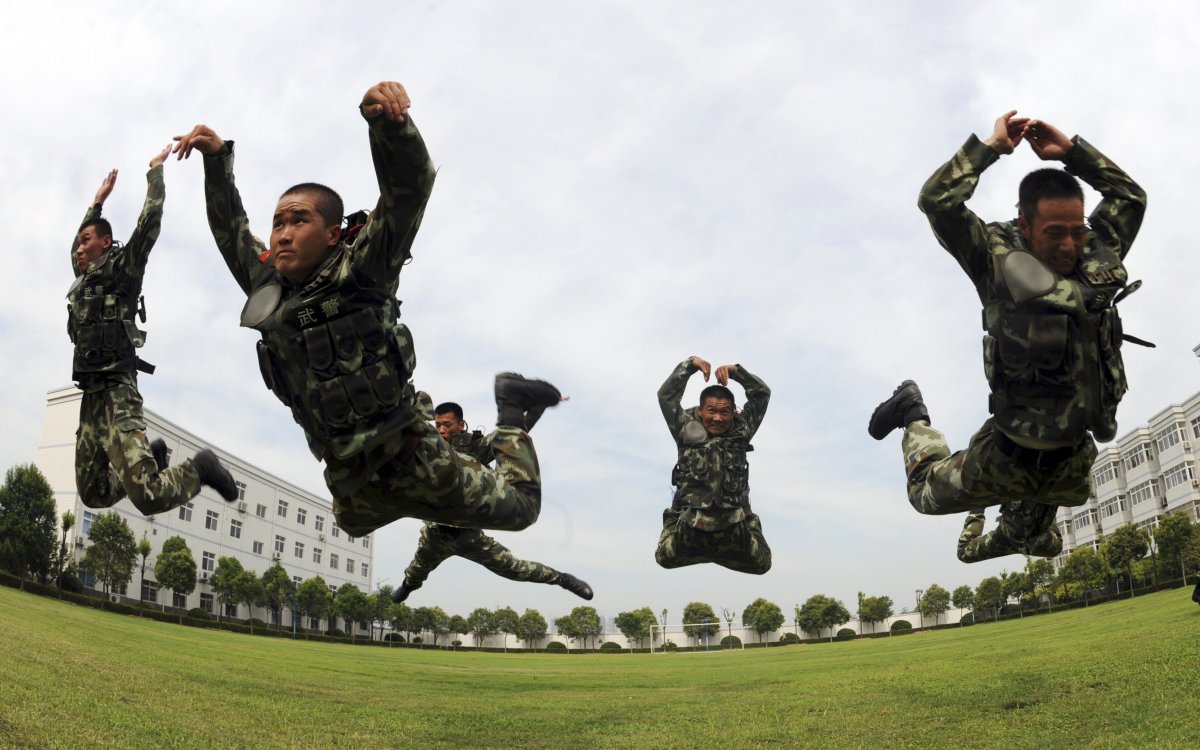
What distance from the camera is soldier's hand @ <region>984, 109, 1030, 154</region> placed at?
6625 mm

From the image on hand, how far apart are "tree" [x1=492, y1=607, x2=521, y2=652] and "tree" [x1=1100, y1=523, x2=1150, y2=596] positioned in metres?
63.2

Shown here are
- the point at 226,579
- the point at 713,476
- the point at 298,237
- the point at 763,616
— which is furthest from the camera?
the point at 763,616

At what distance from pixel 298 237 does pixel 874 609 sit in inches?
3738

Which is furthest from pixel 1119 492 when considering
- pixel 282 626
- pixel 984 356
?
pixel 984 356

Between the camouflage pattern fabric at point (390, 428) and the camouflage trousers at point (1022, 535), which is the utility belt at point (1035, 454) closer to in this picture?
the camouflage trousers at point (1022, 535)

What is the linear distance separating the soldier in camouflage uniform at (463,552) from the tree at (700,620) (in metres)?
88.6

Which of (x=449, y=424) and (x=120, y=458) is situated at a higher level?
(x=449, y=424)

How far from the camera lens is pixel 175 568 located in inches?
2454

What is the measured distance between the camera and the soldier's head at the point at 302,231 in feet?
20.8

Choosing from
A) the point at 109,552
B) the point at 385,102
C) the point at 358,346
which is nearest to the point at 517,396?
the point at 358,346

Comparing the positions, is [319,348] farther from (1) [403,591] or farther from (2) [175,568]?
(2) [175,568]

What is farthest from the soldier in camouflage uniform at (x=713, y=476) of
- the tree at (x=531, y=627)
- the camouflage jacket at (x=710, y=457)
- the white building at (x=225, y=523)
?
the tree at (x=531, y=627)

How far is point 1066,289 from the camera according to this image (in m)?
6.43

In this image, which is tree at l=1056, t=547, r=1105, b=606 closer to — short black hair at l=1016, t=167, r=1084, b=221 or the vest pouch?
short black hair at l=1016, t=167, r=1084, b=221
